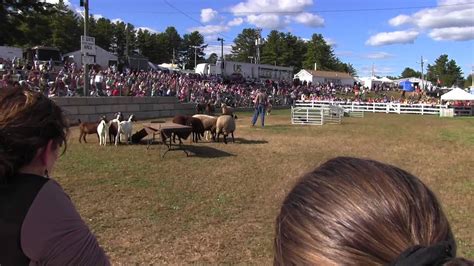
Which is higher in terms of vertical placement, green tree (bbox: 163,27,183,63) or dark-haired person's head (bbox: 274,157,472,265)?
green tree (bbox: 163,27,183,63)

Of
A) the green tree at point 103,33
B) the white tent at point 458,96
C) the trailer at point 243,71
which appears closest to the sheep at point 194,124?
the white tent at point 458,96

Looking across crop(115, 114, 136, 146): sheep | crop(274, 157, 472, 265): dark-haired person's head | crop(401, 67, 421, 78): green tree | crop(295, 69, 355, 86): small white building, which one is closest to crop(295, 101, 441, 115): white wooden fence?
crop(115, 114, 136, 146): sheep

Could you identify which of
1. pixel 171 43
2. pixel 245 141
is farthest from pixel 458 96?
pixel 171 43

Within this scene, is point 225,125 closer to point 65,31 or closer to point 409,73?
point 65,31

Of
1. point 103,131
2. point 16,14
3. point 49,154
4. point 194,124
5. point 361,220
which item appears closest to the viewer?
point 361,220

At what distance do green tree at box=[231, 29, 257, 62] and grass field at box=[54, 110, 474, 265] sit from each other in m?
123

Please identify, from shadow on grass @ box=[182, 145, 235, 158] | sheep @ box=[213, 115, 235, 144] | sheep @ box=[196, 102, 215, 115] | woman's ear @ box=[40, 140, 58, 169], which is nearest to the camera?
woman's ear @ box=[40, 140, 58, 169]

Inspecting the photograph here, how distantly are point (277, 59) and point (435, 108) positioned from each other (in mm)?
79532

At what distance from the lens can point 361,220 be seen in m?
0.94

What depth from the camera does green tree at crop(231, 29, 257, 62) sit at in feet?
449

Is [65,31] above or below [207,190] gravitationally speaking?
above

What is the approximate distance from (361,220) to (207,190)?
769 centimetres

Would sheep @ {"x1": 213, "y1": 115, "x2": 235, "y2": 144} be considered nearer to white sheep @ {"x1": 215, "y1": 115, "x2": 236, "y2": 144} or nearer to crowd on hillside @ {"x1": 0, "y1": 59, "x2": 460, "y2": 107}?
white sheep @ {"x1": 215, "y1": 115, "x2": 236, "y2": 144}

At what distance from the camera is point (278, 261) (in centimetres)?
104
